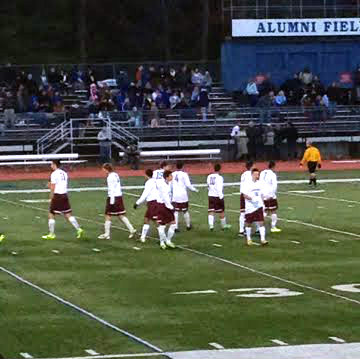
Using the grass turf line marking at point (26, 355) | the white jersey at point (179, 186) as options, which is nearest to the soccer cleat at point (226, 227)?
the white jersey at point (179, 186)

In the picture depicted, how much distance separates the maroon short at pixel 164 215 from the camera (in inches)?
1094

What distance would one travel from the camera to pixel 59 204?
30.0 metres

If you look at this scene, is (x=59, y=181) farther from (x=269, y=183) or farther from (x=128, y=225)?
(x=269, y=183)

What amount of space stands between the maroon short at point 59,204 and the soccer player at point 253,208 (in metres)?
4.09

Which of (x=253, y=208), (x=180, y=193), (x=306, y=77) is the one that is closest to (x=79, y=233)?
(x=180, y=193)

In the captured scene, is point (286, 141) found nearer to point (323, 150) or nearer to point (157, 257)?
point (323, 150)

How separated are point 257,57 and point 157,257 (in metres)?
36.0

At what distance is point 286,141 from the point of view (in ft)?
186

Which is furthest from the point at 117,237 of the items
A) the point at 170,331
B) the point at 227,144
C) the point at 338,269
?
the point at 227,144

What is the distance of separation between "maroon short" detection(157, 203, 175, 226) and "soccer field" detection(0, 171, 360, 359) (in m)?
0.65

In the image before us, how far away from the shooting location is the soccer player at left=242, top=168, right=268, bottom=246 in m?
28.3

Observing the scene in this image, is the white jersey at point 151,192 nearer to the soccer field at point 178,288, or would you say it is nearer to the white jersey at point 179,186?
the soccer field at point 178,288

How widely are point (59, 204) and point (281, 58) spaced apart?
107ft

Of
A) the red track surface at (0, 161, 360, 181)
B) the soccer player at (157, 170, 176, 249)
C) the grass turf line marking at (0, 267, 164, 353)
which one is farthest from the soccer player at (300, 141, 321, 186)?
the grass turf line marking at (0, 267, 164, 353)
